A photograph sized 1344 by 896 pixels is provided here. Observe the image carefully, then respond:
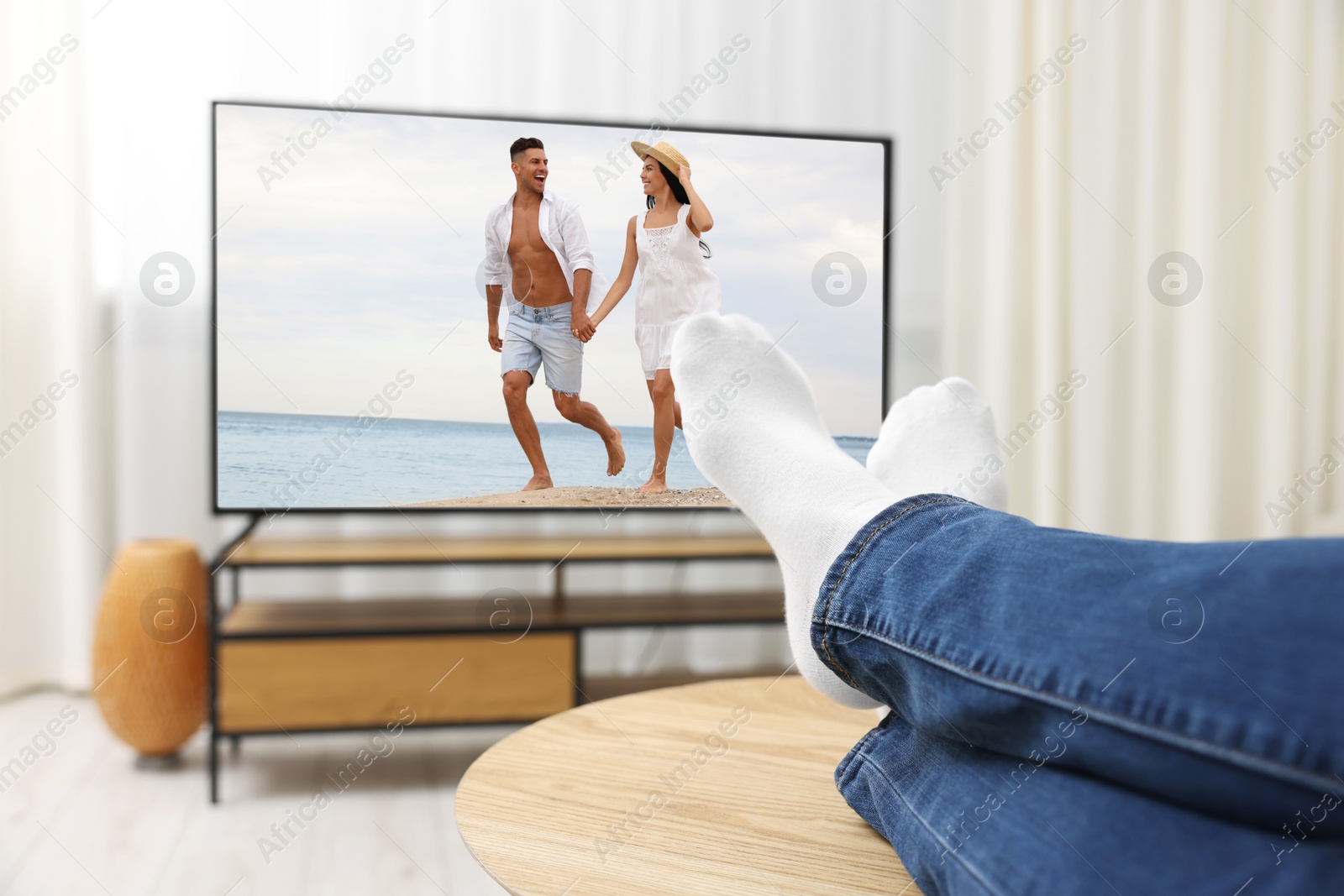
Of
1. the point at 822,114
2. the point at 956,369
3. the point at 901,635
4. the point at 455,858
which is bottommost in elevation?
the point at 455,858

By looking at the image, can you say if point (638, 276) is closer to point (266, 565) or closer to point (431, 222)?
point (431, 222)

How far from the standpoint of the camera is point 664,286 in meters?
1.46

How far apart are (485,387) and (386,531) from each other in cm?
34

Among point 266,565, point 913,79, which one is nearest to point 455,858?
point 266,565

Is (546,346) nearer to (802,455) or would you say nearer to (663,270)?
(663,270)

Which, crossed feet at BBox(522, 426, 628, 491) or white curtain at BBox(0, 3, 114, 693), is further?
white curtain at BBox(0, 3, 114, 693)

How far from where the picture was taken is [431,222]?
4.58 ft

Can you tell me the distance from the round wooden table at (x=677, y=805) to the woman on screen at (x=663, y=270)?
0.80m

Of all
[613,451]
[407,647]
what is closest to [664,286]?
[613,451]

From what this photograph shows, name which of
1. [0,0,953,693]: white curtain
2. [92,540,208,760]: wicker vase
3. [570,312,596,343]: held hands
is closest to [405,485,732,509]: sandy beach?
[0,0,953,693]: white curtain

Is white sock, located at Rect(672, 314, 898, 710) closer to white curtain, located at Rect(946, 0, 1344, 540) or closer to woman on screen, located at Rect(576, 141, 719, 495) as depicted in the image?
woman on screen, located at Rect(576, 141, 719, 495)

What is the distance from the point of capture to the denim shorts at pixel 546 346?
1.42m

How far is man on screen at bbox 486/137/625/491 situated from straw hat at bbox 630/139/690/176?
0.15 metres

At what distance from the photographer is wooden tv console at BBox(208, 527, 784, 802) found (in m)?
1.24
